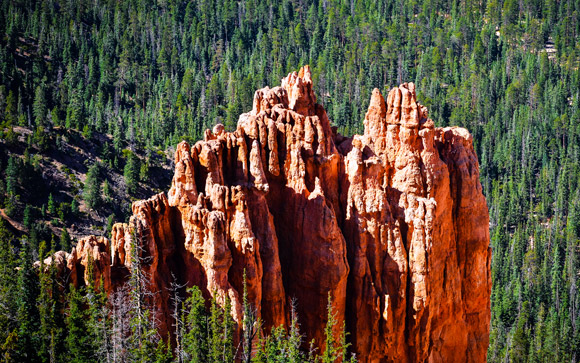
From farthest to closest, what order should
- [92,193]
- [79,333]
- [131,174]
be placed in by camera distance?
[131,174]
[92,193]
[79,333]

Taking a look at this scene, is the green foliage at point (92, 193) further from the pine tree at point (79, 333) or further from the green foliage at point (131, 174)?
the pine tree at point (79, 333)

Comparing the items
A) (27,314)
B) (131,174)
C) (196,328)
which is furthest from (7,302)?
(131,174)

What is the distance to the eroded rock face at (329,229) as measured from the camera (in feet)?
168

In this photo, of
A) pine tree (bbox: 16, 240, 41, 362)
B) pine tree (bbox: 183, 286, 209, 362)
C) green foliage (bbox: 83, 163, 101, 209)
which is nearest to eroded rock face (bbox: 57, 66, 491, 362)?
pine tree (bbox: 183, 286, 209, 362)

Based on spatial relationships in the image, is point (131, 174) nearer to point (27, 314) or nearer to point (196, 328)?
point (27, 314)

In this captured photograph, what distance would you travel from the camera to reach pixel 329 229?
5481 cm

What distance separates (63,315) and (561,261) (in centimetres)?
11641

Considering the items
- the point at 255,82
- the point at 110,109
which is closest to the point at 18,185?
the point at 110,109

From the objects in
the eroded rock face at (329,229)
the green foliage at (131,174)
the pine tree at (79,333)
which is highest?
the green foliage at (131,174)

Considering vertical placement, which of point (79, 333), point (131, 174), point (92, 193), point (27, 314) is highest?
point (131, 174)

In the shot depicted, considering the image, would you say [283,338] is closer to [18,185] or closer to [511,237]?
[18,185]

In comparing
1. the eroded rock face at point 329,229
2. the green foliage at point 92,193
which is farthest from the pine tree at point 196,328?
the green foliage at point 92,193

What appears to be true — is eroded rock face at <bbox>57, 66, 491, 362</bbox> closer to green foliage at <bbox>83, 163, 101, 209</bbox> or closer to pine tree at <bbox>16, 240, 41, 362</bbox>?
pine tree at <bbox>16, 240, 41, 362</bbox>

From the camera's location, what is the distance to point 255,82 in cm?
18975
